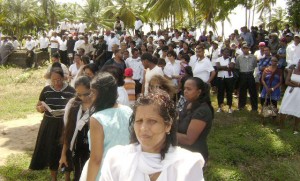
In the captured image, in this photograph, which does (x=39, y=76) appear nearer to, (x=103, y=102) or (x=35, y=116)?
(x=35, y=116)

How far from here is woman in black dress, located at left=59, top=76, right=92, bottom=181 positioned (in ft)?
12.8

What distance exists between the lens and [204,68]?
822 centimetres

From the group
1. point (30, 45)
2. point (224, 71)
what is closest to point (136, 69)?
point (224, 71)

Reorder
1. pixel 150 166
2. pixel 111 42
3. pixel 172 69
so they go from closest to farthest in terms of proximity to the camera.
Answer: pixel 150 166, pixel 172 69, pixel 111 42

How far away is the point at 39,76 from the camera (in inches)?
645

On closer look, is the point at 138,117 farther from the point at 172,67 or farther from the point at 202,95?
the point at 172,67

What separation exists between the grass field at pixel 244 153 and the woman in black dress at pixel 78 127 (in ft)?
5.32

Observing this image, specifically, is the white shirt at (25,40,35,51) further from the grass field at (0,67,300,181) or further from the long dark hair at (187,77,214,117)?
the long dark hair at (187,77,214,117)

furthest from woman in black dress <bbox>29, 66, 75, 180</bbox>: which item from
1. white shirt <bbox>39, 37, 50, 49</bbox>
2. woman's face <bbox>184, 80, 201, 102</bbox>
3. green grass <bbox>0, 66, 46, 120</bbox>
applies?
white shirt <bbox>39, 37, 50, 49</bbox>

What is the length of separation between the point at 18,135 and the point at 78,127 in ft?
15.3

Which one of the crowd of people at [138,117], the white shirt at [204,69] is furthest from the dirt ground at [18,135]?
the white shirt at [204,69]

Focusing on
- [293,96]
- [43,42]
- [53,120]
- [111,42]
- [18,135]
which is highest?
[43,42]

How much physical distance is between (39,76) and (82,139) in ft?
42.6

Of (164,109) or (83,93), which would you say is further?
(83,93)
